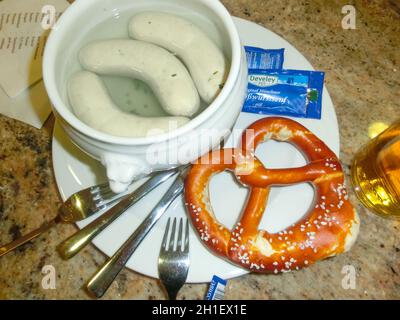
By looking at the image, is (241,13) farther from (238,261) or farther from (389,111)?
(238,261)

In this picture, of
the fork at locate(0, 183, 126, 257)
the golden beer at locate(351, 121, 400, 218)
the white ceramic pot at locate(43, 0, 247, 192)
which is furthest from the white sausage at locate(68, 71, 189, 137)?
the golden beer at locate(351, 121, 400, 218)

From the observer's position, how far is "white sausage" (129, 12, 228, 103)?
517 mm

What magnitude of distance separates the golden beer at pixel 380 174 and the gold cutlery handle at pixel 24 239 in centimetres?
47

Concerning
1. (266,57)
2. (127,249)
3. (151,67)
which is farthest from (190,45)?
(127,249)

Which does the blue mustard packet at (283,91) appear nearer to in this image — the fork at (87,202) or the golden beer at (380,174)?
the golden beer at (380,174)

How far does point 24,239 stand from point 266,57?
1.49 ft

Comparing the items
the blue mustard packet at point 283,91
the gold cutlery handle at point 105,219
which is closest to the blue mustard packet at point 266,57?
the blue mustard packet at point 283,91

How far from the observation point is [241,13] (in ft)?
2.50

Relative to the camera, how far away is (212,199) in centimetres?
58

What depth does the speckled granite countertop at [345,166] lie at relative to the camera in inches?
24.5

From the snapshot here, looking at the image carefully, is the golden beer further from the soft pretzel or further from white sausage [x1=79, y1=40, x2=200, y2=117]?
white sausage [x1=79, y1=40, x2=200, y2=117]

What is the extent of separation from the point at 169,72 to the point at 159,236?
8.6 inches

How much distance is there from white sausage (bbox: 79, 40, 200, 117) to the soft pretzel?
0.26ft
